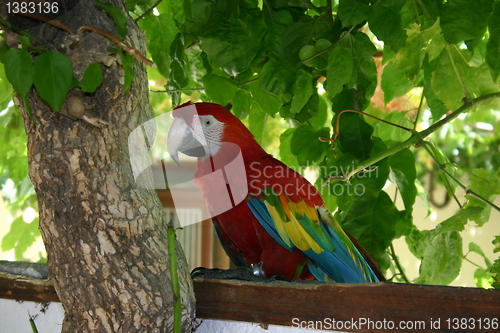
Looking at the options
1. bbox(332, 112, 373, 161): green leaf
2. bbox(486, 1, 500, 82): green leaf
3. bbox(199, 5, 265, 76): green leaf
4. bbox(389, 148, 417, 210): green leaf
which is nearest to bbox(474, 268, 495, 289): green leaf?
bbox(389, 148, 417, 210): green leaf

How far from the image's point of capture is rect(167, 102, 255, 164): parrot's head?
2.40 feet

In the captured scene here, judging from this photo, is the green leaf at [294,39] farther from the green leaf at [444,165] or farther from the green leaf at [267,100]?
the green leaf at [444,165]

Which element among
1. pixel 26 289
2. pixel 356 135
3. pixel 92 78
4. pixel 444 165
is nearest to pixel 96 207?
pixel 92 78

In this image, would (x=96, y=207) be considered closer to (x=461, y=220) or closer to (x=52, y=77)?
(x=52, y=77)

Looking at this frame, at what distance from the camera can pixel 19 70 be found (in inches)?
16.1

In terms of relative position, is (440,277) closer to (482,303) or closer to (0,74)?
(482,303)

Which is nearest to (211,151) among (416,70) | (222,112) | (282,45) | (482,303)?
(222,112)

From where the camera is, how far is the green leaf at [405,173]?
797mm

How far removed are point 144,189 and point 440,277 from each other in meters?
0.56

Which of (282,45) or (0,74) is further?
(0,74)

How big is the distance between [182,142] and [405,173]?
0.40m

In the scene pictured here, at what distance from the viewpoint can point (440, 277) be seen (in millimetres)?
806

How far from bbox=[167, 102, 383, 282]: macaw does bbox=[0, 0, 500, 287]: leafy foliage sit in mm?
56
